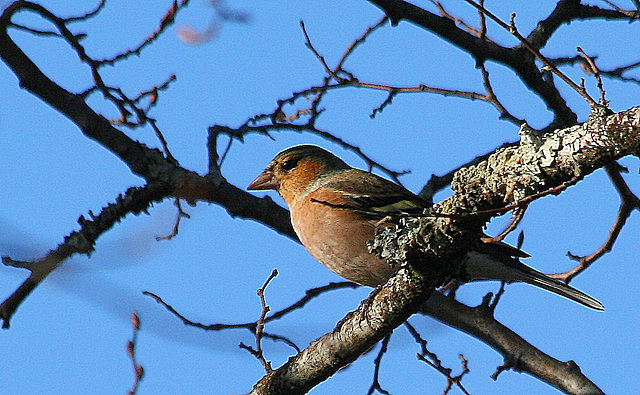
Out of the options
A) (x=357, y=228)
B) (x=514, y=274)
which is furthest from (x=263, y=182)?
(x=514, y=274)

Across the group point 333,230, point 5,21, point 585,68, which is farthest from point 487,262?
point 5,21

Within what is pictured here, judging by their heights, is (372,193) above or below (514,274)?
above

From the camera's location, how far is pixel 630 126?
2.73 m

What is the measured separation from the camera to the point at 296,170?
763 cm

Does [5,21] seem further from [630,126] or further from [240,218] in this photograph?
[630,126]

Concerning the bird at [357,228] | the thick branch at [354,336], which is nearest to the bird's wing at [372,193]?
the bird at [357,228]

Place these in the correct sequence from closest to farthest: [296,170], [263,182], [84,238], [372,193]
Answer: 1. [84,238]
2. [372,193]
3. [296,170]
4. [263,182]

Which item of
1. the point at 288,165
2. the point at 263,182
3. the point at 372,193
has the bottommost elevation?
the point at 372,193

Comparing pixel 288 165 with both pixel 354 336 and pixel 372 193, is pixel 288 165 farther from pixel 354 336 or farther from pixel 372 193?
pixel 354 336

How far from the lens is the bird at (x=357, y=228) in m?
5.88

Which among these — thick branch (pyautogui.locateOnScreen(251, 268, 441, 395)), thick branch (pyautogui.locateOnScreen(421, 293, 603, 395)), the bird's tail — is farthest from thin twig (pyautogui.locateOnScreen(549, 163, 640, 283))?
thick branch (pyautogui.locateOnScreen(251, 268, 441, 395))

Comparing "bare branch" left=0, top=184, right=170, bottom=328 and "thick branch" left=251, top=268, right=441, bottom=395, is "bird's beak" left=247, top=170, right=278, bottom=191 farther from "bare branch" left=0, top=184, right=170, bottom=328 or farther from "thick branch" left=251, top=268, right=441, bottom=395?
"thick branch" left=251, top=268, right=441, bottom=395

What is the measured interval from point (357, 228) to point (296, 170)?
1594 mm

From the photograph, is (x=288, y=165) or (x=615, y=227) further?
(x=288, y=165)
